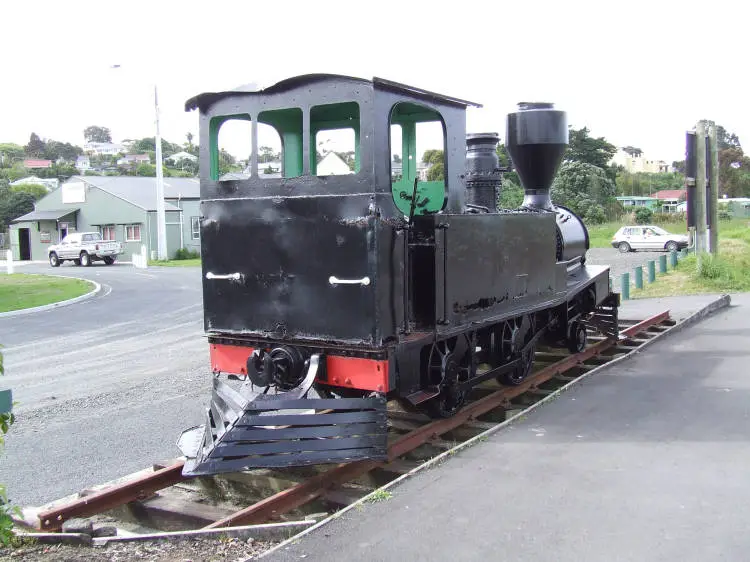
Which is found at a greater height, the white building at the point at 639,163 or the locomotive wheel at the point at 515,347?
the white building at the point at 639,163

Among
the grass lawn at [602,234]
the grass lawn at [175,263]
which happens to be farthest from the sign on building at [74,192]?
the grass lawn at [602,234]

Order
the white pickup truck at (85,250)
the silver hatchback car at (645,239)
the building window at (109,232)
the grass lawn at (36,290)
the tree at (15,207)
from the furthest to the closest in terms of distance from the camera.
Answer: the tree at (15,207) → the building window at (109,232) → the white pickup truck at (85,250) → the silver hatchback car at (645,239) → the grass lawn at (36,290)

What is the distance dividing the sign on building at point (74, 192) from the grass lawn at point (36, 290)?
15.9 m

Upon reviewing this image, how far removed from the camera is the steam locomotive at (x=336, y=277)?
17.2 ft

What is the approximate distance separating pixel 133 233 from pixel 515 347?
35200mm

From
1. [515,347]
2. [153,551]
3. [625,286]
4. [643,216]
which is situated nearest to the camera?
[153,551]

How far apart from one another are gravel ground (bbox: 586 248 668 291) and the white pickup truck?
22.6 m

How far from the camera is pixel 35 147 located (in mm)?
150625

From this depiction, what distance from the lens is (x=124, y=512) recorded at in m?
5.12

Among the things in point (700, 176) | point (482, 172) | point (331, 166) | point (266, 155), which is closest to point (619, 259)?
point (700, 176)

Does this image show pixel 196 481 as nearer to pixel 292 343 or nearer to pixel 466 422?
pixel 292 343

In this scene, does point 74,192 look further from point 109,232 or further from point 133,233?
point 133,233

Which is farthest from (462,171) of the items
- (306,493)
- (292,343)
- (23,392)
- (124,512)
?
(23,392)

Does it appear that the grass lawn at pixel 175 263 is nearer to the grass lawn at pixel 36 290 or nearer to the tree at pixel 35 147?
the grass lawn at pixel 36 290
